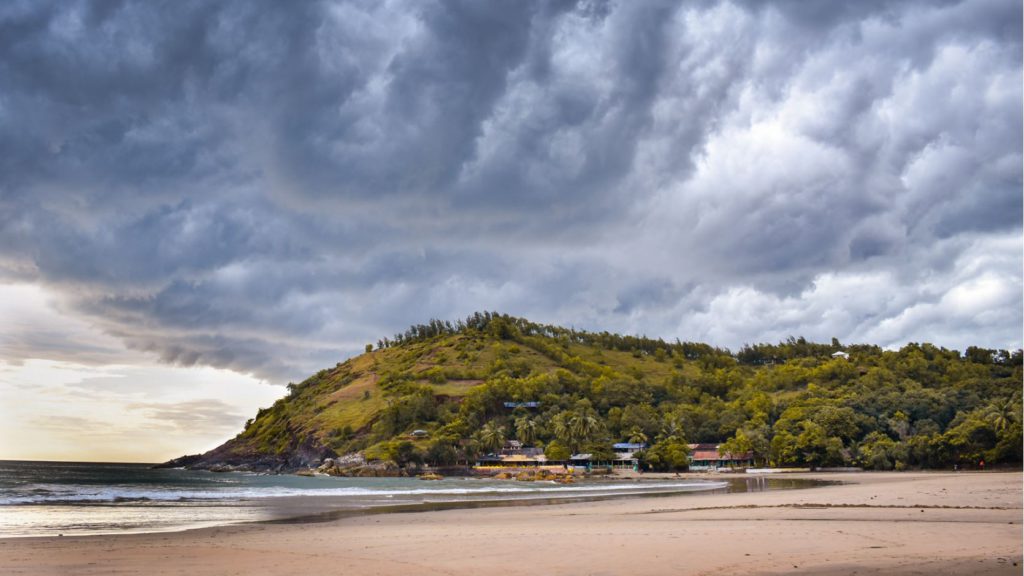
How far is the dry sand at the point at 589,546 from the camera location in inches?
602

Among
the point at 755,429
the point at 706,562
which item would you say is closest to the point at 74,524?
the point at 706,562

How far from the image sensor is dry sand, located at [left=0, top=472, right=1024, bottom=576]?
15281mm

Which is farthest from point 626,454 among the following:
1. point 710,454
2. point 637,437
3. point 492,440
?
point 492,440

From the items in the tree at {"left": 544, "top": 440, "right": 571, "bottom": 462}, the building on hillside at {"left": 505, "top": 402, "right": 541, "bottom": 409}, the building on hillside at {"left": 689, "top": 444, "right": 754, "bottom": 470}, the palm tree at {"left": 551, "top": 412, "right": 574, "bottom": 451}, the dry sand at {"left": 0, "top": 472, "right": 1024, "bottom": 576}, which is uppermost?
the building on hillside at {"left": 505, "top": 402, "right": 541, "bottom": 409}

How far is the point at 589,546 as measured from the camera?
19359 mm

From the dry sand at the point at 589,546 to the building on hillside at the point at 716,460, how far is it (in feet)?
349

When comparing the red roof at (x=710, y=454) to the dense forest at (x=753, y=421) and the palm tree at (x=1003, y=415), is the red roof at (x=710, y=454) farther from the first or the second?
the palm tree at (x=1003, y=415)

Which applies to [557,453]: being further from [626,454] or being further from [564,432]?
[626,454]

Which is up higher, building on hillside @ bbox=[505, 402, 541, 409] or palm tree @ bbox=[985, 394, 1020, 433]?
building on hillside @ bbox=[505, 402, 541, 409]

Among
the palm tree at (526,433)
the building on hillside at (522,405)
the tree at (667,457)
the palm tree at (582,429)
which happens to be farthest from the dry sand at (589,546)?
the building on hillside at (522,405)

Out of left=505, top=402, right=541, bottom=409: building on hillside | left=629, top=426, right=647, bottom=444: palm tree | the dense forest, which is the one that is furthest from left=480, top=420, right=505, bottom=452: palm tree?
left=629, top=426, right=647, bottom=444: palm tree

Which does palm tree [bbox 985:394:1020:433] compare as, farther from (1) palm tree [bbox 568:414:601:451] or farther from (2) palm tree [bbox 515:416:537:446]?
(2) palm tree [bbox 515:416:537:446]

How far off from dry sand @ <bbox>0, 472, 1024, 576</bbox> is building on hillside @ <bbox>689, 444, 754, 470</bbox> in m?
106

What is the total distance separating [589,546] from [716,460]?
124 metres
